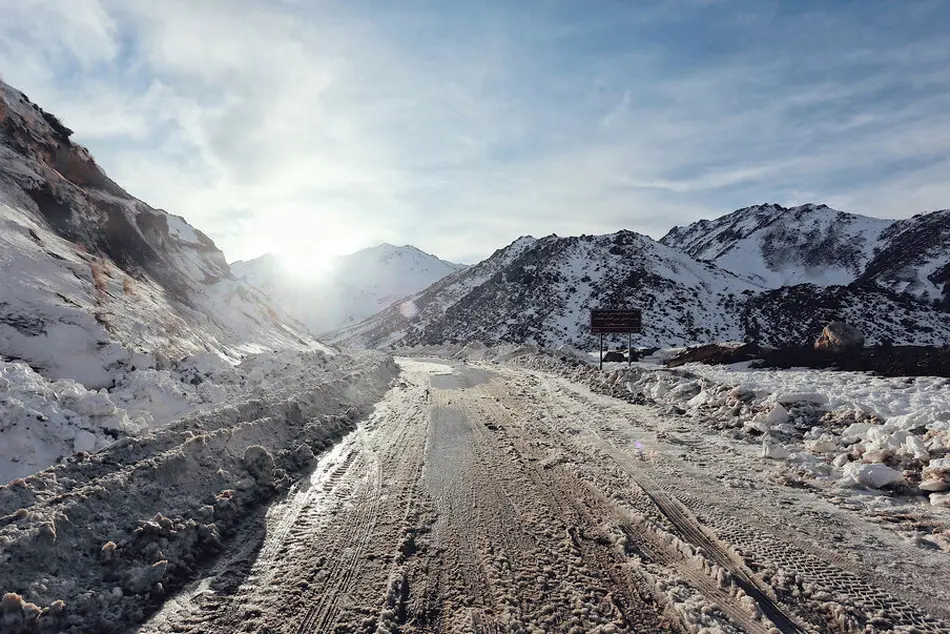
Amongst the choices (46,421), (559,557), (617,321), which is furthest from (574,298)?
(559,557)

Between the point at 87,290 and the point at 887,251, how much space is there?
135 metres

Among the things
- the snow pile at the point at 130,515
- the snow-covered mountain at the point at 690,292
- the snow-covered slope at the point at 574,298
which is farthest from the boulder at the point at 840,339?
the snow-covered mountain at the point at 690,292

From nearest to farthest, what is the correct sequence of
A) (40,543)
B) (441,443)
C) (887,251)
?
(40,543), (441,443), (887,251)

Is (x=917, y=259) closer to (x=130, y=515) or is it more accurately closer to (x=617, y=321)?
(x=617, y=321)

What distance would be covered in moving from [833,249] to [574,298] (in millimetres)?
90216

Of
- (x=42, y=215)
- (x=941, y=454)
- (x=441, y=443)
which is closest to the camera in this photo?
(x=941, y=454)

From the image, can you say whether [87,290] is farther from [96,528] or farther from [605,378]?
[605,378]

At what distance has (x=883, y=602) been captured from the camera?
11.5ft

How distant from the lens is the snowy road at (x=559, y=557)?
3299 mm

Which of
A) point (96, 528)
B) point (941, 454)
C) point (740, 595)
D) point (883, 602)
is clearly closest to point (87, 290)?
point (96, 528)

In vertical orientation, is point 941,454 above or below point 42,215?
below

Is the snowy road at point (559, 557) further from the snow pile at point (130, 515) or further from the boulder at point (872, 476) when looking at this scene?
the boulder at point (872, 476)

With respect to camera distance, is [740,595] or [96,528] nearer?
[740,595]

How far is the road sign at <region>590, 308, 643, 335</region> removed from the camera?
22.8 metres
